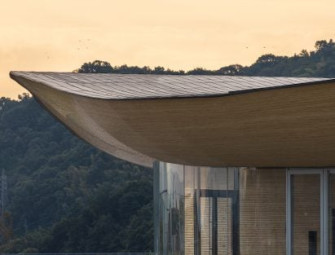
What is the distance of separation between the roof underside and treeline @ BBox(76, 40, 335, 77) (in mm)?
51519

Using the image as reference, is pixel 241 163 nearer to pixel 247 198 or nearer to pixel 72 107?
pixel 247 198

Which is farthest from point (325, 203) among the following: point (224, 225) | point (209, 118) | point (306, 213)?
point (209, 118)

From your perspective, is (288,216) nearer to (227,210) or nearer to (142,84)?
(227,210)

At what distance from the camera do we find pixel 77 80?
909 inches

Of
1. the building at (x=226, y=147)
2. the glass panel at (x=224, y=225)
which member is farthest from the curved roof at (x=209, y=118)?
the glass panel at (x=224, y=225)

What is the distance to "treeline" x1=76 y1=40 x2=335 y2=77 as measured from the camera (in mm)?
77688

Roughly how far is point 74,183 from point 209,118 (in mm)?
60297

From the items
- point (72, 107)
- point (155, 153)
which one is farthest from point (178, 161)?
point (72, 107)

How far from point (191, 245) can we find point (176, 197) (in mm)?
954

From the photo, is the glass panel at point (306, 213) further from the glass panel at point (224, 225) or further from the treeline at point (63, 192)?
the treeline at point (63, 192)

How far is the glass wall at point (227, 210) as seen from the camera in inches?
805

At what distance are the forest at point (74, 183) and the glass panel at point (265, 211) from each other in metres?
42.1

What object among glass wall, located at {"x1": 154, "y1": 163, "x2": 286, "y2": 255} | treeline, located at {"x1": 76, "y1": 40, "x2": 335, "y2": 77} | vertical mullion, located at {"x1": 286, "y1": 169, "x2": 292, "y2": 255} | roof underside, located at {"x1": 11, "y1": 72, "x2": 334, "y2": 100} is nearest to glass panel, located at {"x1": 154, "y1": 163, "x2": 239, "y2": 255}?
glass wall, located at {"x1": 154, "y1": 163, "x2": 286, "y2": 255}

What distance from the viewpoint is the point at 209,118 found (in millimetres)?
18062
